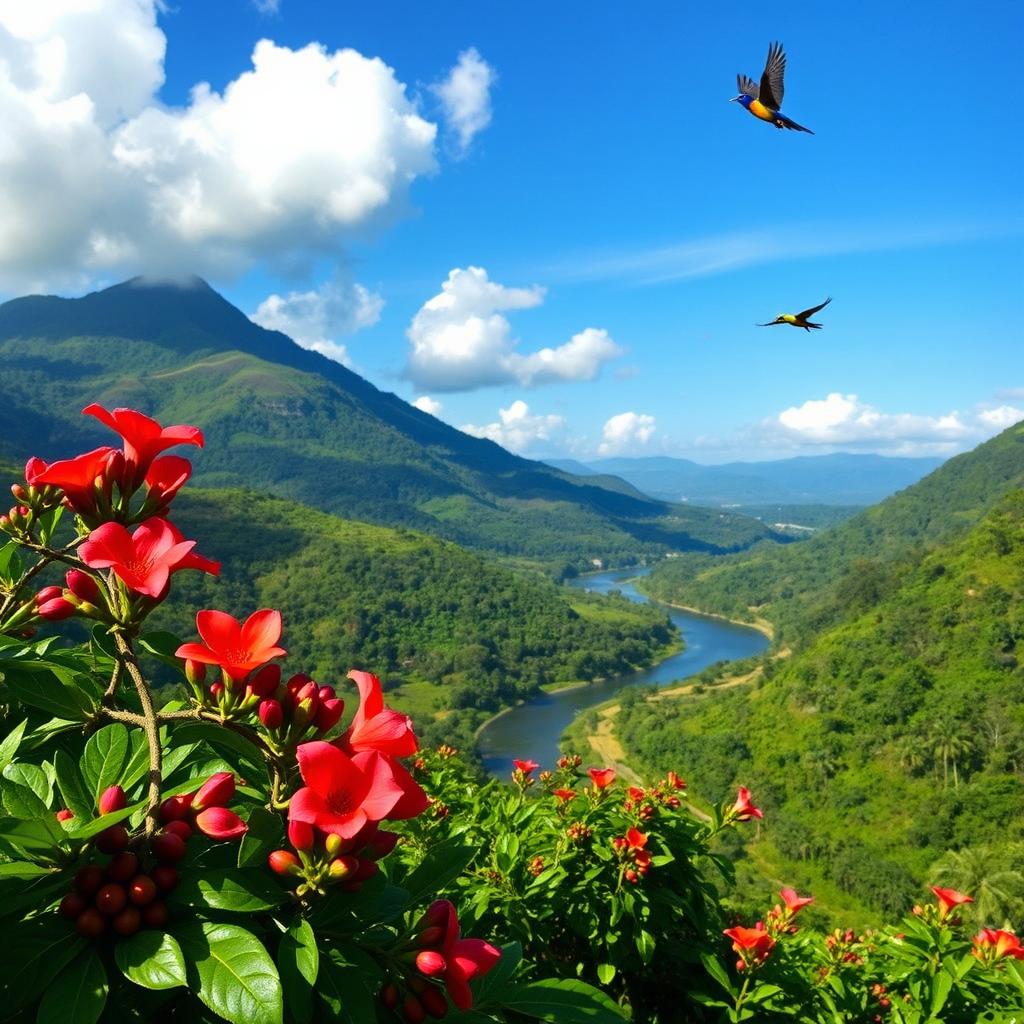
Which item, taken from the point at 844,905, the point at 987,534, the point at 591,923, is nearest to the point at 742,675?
the point at 987,534

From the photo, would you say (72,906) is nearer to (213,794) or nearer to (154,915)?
(154,915)

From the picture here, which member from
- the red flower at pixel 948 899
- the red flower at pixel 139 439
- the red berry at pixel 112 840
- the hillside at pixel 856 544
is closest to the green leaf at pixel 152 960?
the red berry at pixel 112 840

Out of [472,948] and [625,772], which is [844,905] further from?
[472,948]

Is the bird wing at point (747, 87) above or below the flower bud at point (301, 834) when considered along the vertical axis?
above

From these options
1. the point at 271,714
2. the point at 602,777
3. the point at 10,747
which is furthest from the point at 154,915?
the point at 602,777

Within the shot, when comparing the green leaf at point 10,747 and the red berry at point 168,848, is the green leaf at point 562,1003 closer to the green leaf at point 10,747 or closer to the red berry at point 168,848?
the red berry at point 168,848

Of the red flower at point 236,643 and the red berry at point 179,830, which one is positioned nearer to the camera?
the red berry at point 179,830
